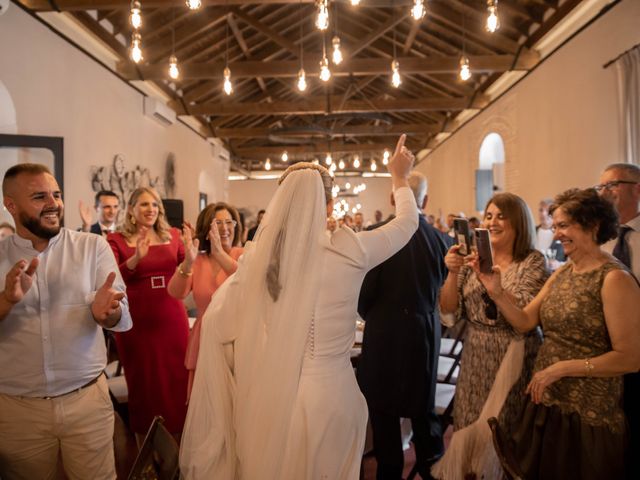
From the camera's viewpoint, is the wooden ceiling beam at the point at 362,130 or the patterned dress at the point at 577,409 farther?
the wooden ceiling beam at the point at 362,130

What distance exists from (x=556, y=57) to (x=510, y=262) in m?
6.16

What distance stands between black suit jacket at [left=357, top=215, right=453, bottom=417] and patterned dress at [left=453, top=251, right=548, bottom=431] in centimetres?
27

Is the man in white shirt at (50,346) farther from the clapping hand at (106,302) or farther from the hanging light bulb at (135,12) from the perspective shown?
the hanging light bulb at (135,12)

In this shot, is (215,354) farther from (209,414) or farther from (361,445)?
(361,445)

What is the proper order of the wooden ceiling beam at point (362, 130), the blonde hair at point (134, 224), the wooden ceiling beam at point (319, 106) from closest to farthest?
the blonde hair at point (134, 224) < the wooden ceiling beam at point (319, 106) < the wooden ceiling beam at point (362, 130)

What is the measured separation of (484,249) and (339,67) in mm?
6921

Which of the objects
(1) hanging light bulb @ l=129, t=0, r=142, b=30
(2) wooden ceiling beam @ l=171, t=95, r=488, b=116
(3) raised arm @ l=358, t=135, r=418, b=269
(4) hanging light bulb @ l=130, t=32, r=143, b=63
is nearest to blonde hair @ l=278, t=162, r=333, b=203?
(3) raised arm @ l=358, t=135, r=418, b=269

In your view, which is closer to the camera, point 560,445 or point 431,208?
point 560,445

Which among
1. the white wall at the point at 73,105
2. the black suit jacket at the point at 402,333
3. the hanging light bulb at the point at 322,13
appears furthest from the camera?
the white wall at the point at 73,105

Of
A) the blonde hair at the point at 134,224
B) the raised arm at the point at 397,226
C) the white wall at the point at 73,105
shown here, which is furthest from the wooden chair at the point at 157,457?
the white wall at the point at 73,105

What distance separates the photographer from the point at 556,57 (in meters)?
7.00

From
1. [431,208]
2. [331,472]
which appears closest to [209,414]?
[331,472]

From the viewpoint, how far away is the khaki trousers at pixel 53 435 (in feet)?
→ 5.96

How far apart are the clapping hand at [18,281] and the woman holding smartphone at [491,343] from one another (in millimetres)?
1813
